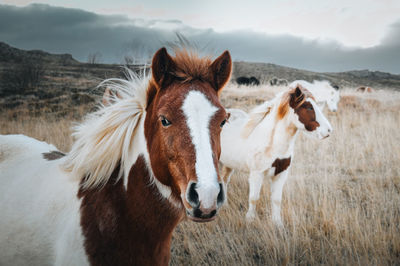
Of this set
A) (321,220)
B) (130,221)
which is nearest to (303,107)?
(321,220)

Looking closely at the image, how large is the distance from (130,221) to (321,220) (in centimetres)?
273

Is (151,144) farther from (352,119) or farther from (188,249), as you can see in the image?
(352,119)

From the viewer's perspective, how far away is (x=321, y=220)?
3.09 meters

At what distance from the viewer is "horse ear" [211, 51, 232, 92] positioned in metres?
1.68

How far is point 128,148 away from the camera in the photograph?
161 centimetres

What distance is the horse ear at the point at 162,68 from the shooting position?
1.48m

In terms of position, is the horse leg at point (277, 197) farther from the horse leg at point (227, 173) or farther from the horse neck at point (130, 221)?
the horse neck at point (130, 221)

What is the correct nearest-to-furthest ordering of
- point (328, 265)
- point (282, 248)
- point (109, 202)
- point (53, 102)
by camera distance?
point (109, 202)
point (328, 265)
point (282, 248)
point (53, 102)

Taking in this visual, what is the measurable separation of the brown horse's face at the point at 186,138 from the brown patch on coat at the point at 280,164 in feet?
7.14

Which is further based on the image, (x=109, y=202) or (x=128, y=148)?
(x=128, y=148)

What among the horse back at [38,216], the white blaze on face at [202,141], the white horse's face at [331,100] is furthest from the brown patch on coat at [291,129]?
the white horse's face at [331,100]

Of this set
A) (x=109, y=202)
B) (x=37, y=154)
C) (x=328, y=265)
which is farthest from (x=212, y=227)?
(x=37, y=154)

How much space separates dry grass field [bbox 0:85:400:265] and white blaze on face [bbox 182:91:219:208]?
164 cm

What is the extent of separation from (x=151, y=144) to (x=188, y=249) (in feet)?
6.17
